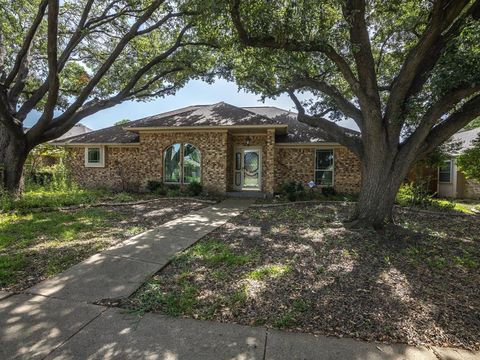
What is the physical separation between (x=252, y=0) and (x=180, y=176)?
28.9 feet

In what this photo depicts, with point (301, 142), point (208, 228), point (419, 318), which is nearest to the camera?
point (419, 318)

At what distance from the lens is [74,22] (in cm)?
1127

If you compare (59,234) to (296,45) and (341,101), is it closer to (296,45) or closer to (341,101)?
(296,45)

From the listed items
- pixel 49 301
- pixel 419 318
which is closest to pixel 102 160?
pixel 49 301

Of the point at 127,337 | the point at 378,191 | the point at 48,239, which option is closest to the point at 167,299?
the point at 127,337

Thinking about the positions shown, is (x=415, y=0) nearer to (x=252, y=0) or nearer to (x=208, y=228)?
(x=252, y=0)

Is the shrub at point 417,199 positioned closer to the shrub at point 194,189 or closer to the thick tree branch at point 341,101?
the thick tree branch at point 341,101

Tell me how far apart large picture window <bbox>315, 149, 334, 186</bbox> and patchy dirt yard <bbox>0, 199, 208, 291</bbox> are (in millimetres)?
6886

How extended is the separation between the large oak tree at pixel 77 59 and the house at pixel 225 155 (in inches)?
92.4

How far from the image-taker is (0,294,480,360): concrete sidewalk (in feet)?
7.36

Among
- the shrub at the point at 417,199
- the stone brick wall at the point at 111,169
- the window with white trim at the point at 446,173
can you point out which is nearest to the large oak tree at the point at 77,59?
the stone brick wall at the point at 111,169

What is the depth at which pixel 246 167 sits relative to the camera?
45.8 feet

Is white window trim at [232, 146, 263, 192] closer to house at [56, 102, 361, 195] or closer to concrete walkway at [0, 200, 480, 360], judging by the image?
house at [56, 102, 361, 195]

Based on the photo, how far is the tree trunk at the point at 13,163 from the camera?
30.8 ft
